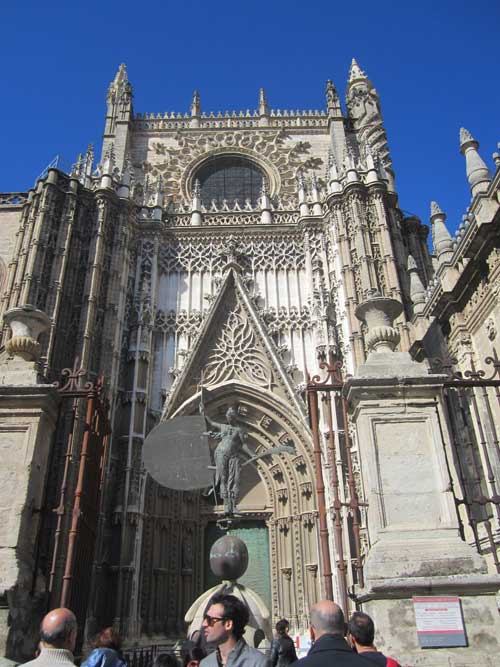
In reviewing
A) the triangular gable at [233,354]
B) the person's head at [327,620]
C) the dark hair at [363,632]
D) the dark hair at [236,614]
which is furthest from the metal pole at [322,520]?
the triangular gable at [233,354]

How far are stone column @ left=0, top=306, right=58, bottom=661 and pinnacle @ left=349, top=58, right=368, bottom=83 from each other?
2078 cm

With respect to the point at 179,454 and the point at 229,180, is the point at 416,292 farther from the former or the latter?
the point at 179,454

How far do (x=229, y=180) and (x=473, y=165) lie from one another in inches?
468

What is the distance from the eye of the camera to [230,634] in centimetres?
297

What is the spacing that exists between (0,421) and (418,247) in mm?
16559

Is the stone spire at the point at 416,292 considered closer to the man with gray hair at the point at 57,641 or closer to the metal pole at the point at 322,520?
the metal pole at the point at 322,520

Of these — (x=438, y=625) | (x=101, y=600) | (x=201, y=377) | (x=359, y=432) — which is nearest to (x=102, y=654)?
(x=438, y=625)

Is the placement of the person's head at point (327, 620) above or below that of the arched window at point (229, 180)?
below

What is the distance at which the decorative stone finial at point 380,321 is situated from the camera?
613 centimetres

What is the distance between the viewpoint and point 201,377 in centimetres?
1669

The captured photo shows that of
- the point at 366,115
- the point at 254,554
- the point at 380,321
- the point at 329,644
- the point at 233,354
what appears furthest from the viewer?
the point at 366,115

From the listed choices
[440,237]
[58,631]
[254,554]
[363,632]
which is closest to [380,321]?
[363,632]

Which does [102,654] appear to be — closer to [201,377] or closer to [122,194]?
[201,377]

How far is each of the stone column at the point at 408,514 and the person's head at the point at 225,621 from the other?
6.25 ft
